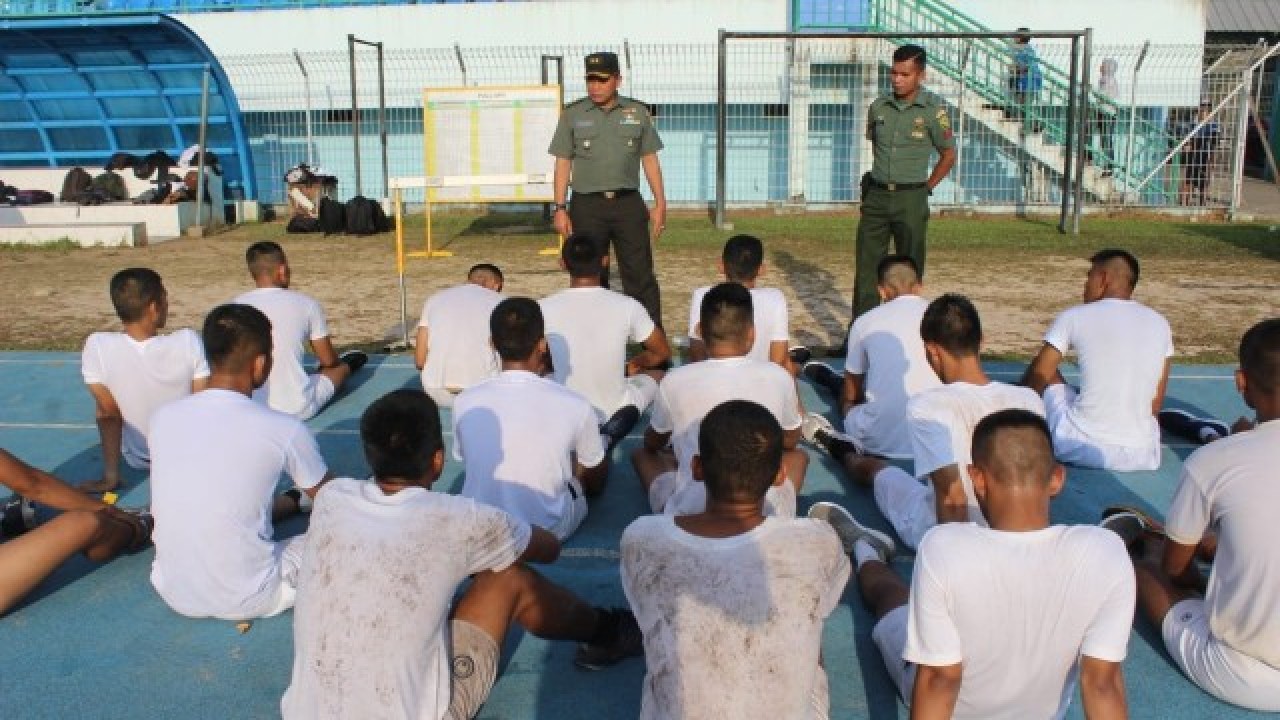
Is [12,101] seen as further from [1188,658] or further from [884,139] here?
[1188,658]

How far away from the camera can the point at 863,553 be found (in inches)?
180

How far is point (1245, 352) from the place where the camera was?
150 inches

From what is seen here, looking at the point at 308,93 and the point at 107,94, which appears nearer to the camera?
the point at 107,94

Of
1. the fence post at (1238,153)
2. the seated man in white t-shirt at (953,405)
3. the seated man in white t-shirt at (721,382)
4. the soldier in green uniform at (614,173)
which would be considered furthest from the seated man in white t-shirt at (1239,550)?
the fence post at (1238,153)

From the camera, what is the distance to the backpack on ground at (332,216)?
18.1 metres

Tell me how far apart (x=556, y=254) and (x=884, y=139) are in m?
7.38

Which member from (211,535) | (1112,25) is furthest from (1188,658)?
(1112,25)

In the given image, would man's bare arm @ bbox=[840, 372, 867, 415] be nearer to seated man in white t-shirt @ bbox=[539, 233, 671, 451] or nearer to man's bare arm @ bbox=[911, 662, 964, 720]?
seated man in white t-shirt @ bbox=[539, 233, 671, 451]

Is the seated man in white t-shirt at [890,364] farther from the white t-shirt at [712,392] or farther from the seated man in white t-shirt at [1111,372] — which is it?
the white t-shirt at [712,392]

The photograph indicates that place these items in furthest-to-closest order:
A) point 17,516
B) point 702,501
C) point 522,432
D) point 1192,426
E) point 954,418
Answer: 1. point 1192,426
2. point 17,516
3. point 522,432
4. point 954,418
5. point 702,501

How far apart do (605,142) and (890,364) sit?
3.18m

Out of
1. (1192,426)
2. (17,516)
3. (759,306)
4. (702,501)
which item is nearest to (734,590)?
(702,501)

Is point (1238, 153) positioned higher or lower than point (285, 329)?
higher

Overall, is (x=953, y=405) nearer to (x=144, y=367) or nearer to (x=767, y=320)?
(x=767, y=320)
